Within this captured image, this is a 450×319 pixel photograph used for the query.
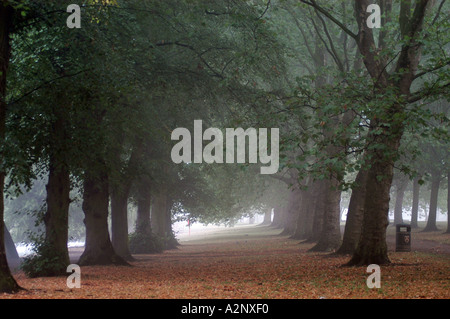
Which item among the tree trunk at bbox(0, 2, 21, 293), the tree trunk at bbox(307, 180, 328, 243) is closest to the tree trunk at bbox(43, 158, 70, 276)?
the tree trunk at bbox(0, 2, 21, 293)

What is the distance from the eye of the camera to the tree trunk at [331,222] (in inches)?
991

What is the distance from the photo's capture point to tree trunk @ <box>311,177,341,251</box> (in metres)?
25.2

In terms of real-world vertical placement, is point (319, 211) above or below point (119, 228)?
above

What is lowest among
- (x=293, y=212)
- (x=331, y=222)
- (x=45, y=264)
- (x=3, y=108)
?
(x=293, y=212)

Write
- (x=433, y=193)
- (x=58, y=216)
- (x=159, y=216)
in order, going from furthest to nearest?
1. (x=433, y=193)
2. (x=159, y=216)
3. (x=58, y=216)

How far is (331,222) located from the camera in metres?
25.4

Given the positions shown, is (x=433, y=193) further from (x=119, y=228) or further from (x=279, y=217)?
(x=279, y=217)

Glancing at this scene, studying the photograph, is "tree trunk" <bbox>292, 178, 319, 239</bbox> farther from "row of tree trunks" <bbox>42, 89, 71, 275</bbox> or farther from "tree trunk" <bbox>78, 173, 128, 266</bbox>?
"row of tree trunks" <bbox>42, 89, 71, 275</bbox>

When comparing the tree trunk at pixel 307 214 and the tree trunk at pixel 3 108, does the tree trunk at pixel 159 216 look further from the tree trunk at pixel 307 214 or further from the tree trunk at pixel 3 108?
the tree trunk at pixel 3 108

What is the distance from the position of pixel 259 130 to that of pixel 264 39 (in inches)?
129

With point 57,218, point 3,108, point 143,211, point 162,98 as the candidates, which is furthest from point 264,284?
point 143,211
